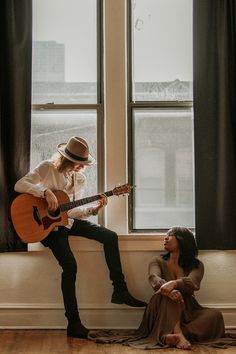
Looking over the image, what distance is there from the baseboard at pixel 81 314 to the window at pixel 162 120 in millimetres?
649

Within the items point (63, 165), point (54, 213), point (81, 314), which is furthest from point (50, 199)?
point (81, 314)

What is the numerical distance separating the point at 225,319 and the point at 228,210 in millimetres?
808

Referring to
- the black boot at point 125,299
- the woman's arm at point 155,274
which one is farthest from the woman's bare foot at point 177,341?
the black boot at point 125,299

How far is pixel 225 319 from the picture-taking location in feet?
13.5

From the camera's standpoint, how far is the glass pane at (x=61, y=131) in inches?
169

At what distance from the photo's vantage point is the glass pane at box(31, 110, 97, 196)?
4.29 meters

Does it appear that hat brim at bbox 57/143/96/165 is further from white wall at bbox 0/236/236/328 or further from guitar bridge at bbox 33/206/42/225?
white wall at bbox 0/236/236/328

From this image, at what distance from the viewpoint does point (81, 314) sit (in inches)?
163

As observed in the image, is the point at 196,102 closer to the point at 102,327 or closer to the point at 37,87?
the point at 37,87

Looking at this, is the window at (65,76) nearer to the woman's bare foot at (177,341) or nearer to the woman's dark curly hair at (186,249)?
the woman's dark curly hair at (186,249)

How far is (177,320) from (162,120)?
1535 mm

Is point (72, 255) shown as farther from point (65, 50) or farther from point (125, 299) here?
point (65, 50)

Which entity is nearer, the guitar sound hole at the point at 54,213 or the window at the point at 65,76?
the guitar sound hole at the point at 54,213

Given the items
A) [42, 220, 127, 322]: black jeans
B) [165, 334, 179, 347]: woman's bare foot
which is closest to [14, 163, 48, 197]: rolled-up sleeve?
[42, 220, 127, 322]: black jeans
